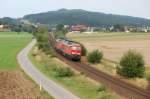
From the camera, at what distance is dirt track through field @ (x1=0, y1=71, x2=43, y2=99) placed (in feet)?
113

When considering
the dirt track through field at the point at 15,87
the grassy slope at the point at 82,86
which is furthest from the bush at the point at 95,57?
the dirt track through field at the point at 15,87

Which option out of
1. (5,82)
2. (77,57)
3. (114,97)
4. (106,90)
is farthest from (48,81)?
(77,57)

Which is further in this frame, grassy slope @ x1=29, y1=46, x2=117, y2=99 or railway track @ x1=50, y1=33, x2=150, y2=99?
railway track @ x1=50, y1=33, x2=150, y2=99

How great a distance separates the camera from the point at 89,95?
36094mm

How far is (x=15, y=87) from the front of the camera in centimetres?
4000

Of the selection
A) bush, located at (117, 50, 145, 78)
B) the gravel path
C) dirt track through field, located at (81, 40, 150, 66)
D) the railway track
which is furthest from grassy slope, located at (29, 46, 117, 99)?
dirt track through field, located at (81, 40, 150, 66)

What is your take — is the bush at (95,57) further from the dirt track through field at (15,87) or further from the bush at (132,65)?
the dirt track through field at (15,87)

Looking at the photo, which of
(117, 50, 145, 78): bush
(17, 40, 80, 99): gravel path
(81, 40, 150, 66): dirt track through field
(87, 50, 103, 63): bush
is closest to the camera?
(17, 40, 80, 99): gravel path

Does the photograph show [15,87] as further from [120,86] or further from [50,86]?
[120,86]

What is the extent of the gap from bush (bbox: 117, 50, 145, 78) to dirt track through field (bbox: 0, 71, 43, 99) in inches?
457

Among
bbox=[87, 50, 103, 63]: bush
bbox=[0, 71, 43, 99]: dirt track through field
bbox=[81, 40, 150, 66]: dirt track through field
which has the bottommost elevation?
bbox=[81, 40, 150, 66]: dirt track through field

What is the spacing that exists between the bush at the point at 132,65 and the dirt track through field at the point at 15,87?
11.6m

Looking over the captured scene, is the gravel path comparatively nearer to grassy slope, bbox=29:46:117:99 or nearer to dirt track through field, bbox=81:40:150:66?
grassy slope, bbox=29:46:117:99

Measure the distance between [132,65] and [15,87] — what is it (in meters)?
14.6
